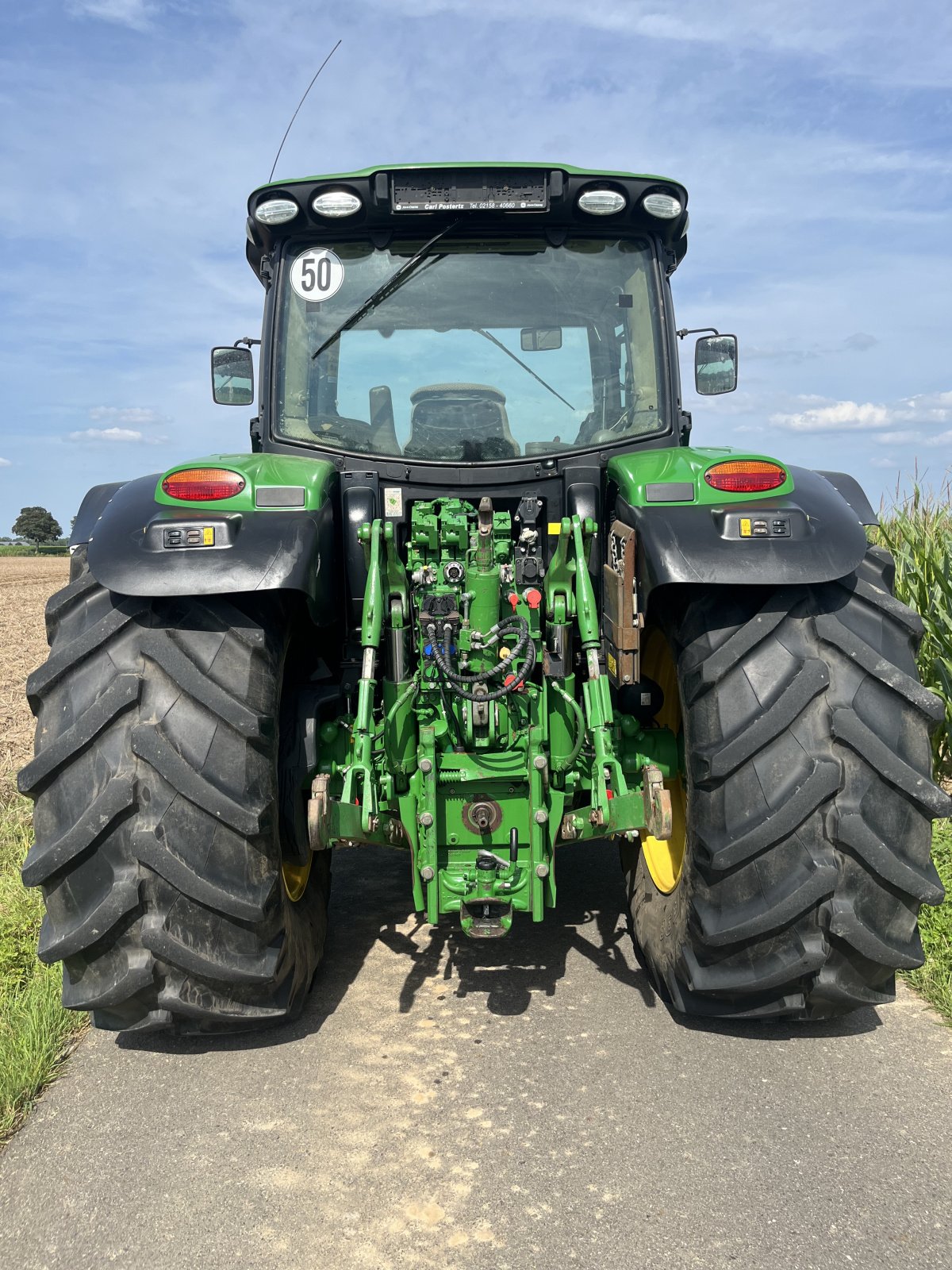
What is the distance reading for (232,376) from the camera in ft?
13.1

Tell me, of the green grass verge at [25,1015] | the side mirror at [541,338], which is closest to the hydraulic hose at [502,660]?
the side mirror at [541,338]

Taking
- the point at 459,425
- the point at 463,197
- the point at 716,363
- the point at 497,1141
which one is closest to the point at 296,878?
the point at 497,1141

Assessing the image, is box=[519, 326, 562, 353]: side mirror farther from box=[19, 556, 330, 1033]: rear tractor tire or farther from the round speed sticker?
box=[19, 556, 330, 1033]: rear tractor tire

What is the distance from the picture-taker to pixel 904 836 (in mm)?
2619

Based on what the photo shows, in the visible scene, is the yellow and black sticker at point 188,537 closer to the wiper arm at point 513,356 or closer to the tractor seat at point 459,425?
the tractor seat at point 459,425

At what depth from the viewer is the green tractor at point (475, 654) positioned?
8.50 feet

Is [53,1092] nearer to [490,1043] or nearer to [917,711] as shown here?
[490,1043]

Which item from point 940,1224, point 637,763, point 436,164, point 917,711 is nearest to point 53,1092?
point 637,763

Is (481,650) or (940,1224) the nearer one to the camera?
(940,1224)

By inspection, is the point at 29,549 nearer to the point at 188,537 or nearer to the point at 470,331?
the point at 470,331

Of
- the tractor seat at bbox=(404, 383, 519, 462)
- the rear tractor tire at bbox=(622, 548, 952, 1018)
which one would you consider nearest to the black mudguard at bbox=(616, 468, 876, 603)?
the rear tractor tire at bbox=(622, 548, 952, 1018)

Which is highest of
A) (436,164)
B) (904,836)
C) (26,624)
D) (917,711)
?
(436,164)

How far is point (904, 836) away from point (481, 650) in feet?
4.11

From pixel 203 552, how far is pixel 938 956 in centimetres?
272
